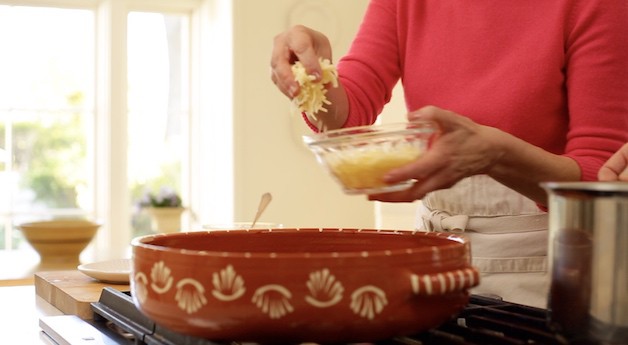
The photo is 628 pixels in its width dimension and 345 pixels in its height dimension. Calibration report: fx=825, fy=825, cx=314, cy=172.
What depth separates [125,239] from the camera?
4512 mm

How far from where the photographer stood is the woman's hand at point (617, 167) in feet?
3.00

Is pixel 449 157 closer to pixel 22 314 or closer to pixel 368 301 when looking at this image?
pixel 368 301

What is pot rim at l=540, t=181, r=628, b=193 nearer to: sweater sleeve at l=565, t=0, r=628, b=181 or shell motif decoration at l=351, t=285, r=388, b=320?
shell motif decoration at l=351, t=285, r=388, b=320

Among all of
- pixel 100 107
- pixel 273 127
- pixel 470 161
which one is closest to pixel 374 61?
pixel 470 161

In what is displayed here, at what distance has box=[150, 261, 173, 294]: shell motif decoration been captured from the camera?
2.07 feet

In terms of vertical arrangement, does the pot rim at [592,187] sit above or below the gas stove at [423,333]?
above

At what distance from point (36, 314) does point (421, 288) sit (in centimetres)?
68

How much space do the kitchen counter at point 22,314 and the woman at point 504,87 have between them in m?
0.43

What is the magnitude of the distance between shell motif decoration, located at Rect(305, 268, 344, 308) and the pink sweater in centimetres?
66

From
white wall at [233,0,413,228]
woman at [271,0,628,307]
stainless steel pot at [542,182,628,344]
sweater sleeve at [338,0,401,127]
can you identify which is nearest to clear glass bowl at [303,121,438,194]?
woman at [271,0,628,307]

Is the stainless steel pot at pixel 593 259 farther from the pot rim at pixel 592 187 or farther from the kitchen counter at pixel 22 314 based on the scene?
the kitchen counter at pixel 22 314

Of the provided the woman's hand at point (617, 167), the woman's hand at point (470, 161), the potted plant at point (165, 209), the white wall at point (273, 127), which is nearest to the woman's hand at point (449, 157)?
the woman's hand at point (470, 161)

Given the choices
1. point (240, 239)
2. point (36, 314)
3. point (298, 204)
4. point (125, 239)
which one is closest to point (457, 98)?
point (240, 239)

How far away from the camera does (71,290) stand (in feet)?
3.67
